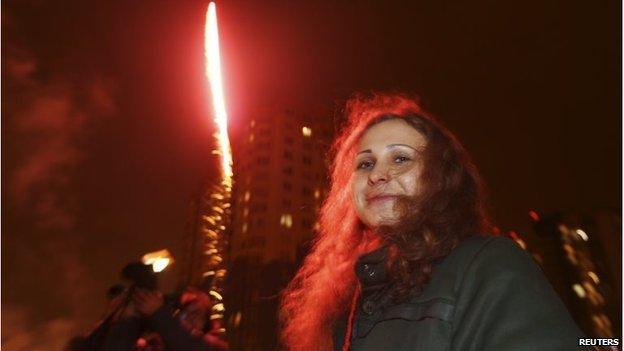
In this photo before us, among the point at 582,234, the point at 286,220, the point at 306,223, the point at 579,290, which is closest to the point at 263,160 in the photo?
the point at 286,220

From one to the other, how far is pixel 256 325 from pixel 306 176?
26.8 m

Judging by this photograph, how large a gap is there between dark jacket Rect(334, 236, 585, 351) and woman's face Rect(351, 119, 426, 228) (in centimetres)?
40

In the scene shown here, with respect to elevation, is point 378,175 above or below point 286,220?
below

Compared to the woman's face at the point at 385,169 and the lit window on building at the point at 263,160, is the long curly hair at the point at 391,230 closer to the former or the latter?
the woman's face at the point at 385,169

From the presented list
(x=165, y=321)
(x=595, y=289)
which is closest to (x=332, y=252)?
(x=165, y=321)

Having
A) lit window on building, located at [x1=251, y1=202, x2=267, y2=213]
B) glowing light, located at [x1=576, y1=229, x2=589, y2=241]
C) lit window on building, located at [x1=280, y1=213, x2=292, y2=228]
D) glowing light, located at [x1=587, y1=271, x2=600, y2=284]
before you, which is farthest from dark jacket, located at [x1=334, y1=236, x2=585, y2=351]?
glowing light, located at [x1=587, y1=271, x2=600, y2=284]

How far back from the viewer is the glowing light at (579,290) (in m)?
68.9

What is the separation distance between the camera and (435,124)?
7.89 ft

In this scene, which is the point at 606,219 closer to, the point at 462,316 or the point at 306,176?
the point at 306,176

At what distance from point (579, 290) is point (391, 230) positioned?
80975 mm

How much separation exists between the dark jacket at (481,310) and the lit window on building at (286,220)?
7674 centimetres

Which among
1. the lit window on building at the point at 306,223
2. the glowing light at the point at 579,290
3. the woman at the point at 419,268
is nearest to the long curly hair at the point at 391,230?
the woman at the point at 419,268

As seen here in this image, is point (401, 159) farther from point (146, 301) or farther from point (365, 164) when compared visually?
point (146, 301)

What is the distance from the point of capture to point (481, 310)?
1.46 meters
